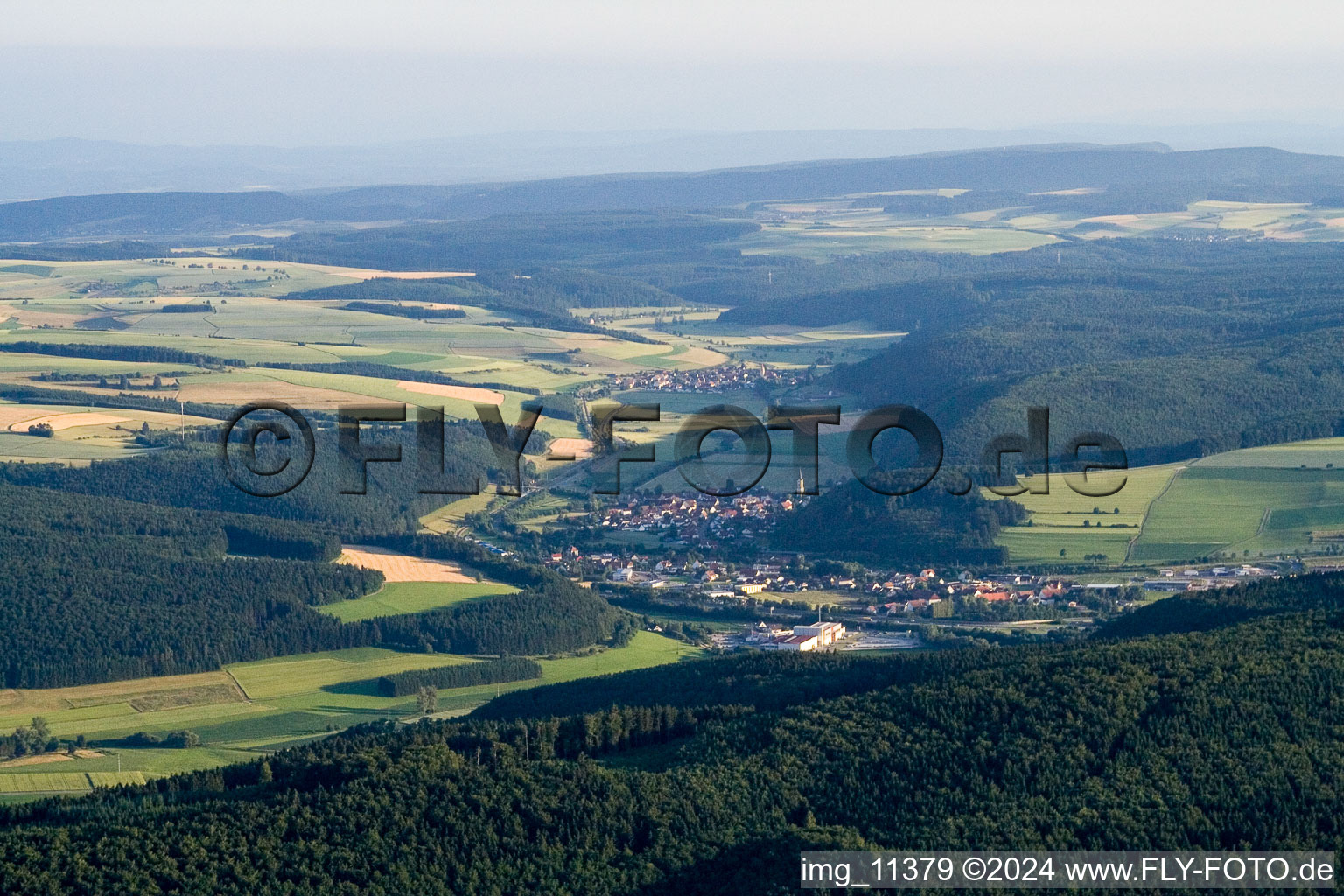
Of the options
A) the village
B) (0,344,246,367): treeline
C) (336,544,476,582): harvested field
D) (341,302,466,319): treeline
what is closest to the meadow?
(336,544,476,582): harvested field

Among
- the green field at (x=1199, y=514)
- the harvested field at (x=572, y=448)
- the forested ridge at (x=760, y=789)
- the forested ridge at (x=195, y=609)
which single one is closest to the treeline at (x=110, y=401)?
the harvested field at (x=572, y=448)

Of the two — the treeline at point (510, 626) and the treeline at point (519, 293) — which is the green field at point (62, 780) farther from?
the treeline at point (519, 293)

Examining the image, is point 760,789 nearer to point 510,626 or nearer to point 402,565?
point 510,626

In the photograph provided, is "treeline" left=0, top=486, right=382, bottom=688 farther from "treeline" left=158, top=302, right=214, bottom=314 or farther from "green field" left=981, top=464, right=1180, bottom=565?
"treeline" left=158, top=302, right=214, bottom=314

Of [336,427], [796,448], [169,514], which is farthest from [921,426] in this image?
[169,514]

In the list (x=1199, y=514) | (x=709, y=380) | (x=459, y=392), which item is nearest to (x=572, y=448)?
(x=459, y=392)

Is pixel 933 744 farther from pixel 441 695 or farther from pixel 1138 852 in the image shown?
pixel 441 695
